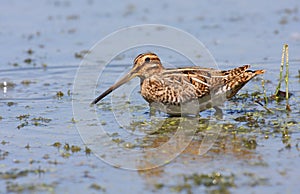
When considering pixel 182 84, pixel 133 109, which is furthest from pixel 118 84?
pixel 182 84

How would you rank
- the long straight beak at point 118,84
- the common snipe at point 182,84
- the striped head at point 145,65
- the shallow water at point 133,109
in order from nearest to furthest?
the shallow water at point 133,109 < the common snipe at point 182,84 < the striped head at point 145,65 < the long straight beak at point 118,84

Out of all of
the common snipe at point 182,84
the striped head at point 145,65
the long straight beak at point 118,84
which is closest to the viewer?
the common snipe at point 182,84

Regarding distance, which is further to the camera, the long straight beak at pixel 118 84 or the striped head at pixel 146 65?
the long straight beak at pixel 118 84

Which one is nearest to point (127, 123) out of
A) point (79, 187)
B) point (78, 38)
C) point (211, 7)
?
point (79, 187)

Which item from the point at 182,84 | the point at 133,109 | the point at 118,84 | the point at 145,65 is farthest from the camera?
the point at 133,109

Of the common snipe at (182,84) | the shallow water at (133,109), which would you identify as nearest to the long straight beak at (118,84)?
the common snipe at (182,84)

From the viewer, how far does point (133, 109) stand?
30.0 ft

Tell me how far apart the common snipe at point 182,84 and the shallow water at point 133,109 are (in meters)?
0.27

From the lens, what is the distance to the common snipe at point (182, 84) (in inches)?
329

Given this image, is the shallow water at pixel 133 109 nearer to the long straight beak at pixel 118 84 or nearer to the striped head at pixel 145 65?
the long straight beak at pixel 118 84

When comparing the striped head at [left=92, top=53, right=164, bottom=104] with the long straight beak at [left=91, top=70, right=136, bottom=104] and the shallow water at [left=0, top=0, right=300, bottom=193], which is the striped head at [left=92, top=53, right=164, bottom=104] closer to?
the long straight beak at [left=91, top=70, right=136, bottom=104]

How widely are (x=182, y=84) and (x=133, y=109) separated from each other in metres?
1.02

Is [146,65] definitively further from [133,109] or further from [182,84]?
[133,109]

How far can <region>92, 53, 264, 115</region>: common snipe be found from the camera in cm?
836
